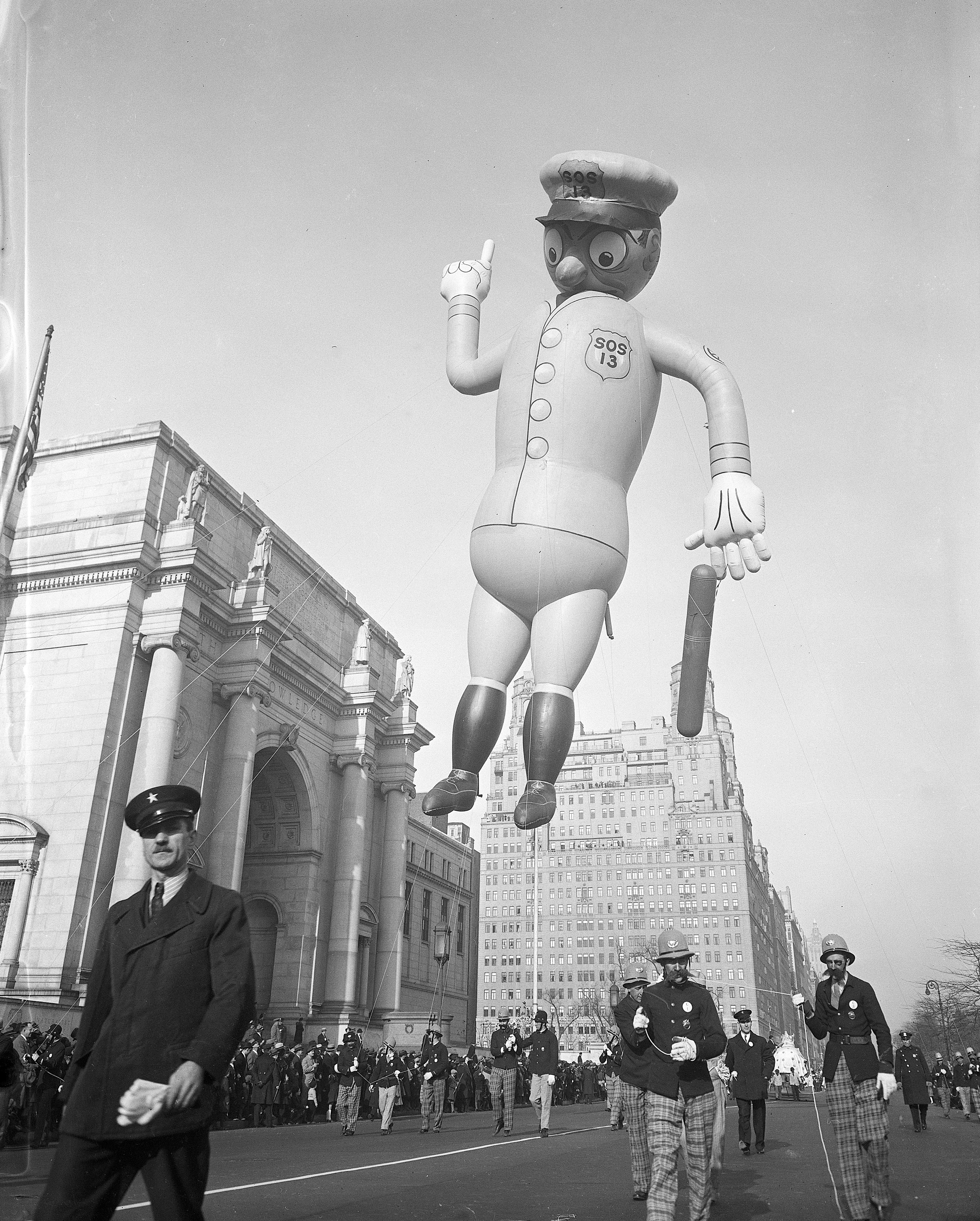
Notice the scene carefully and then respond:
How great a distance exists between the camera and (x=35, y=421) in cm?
1110

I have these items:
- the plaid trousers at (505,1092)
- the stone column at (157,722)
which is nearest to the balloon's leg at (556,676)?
the plaid trousers at (505,1092)

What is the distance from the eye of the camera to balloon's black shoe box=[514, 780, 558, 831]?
19.5 feet

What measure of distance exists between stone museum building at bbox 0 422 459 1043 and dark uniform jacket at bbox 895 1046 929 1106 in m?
11.8

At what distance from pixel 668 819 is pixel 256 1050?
1176 cm

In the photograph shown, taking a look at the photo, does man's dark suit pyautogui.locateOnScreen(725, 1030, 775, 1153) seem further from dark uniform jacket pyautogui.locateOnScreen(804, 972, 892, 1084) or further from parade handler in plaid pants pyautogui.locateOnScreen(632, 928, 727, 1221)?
parade handler in plaid pants pyautogui.locateOnScreen(632, 928, 727, 1221)

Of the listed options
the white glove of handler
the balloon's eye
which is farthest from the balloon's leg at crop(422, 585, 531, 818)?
the white glove of handler

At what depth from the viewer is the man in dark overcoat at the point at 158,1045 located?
131 inches

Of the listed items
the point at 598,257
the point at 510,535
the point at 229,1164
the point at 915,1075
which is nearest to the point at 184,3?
the point at 598,257

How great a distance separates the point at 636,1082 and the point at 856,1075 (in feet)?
4.64

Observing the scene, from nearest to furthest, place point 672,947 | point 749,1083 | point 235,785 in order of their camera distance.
→ point 672,947, point 749,1083, point 235,785

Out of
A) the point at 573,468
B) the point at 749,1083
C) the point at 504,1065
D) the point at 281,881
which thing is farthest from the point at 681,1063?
the point at 281,881

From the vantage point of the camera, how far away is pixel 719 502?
620 cm

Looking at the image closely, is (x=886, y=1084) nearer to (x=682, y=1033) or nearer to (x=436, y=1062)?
(x=682, y=1033)

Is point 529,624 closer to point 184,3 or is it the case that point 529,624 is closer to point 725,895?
point 184,3
